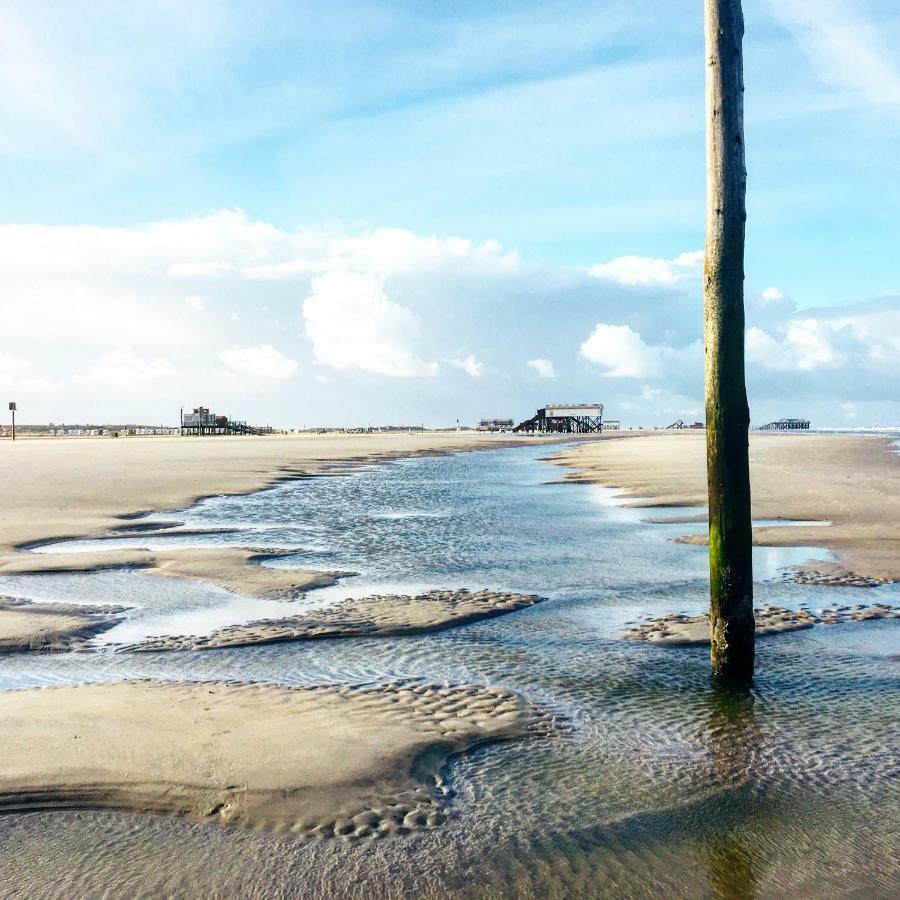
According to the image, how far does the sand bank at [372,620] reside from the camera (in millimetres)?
8375

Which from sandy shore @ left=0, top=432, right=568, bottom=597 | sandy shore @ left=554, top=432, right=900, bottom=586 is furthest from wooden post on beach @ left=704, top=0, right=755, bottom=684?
sandy shore @ left=0, top=432, right=568, bottom=597

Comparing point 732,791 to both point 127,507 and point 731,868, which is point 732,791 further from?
point 127,507

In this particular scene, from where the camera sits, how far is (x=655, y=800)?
191 inches

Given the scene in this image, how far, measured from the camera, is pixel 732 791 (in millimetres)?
4969

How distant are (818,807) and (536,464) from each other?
3935 cm

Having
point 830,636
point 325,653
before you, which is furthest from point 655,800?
point 830,636

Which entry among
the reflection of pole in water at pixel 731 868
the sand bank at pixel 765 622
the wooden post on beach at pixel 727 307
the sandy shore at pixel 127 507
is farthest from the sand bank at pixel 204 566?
the reflection of pole in water at pixel 731 868

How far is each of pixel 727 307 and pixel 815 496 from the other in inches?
667

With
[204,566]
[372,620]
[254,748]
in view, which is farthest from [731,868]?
[204,566]

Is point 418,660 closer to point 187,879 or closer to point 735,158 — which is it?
point 187,879

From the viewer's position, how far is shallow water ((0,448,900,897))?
4035mm

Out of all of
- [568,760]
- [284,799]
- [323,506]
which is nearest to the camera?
[284,799]

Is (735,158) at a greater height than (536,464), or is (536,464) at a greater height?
(735,158)

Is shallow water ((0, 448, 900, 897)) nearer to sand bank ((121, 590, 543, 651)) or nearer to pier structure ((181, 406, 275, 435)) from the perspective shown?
sand bank ((121, 590, 543, 651))
